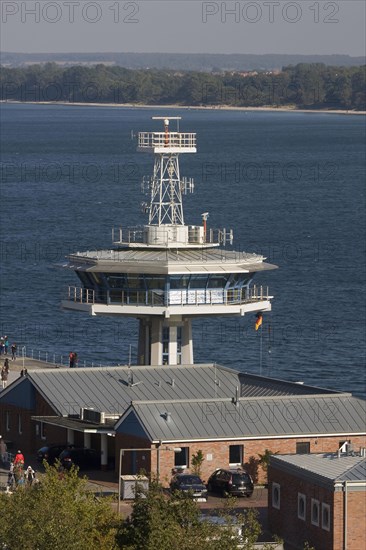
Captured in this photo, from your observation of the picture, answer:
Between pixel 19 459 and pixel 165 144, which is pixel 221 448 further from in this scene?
pixel 165 144

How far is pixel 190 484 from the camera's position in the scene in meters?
47.4

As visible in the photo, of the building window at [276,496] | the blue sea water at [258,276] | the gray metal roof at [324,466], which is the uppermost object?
the gray metal roof at [324,466]

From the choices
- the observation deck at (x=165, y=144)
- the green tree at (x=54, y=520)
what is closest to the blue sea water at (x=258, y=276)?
the observation deck at (x=165, y=144)

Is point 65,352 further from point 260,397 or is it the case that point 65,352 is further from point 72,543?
point 72,543

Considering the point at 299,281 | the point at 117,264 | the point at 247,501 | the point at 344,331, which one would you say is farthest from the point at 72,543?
the point at 299,281

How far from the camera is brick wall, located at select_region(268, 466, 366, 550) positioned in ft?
136

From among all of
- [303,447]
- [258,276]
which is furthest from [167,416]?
[258,276]

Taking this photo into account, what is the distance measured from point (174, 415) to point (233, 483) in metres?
3.27

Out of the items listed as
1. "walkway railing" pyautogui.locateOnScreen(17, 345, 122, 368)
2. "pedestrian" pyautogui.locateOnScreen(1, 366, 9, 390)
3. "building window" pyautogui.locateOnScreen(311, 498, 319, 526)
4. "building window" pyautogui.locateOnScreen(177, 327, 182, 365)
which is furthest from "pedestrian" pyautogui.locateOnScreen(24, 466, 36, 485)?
"walkway railing" pyautogui.locateOnScreen(17, 345, 122, 368)

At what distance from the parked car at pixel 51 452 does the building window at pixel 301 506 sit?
1061cm

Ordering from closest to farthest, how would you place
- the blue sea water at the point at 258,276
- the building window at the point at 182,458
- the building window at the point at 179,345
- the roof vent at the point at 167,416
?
1. the building window at the point at 182,458
2. the roof vent at the point at 167,416
3. the building window at the point at 179,345
4. the blue sea water at the point at 258,276

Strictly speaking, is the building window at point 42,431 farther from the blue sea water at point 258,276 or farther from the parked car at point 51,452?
the blue sea water at point 258,276

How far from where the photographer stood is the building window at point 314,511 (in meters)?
42.5

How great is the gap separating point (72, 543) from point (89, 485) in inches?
532
